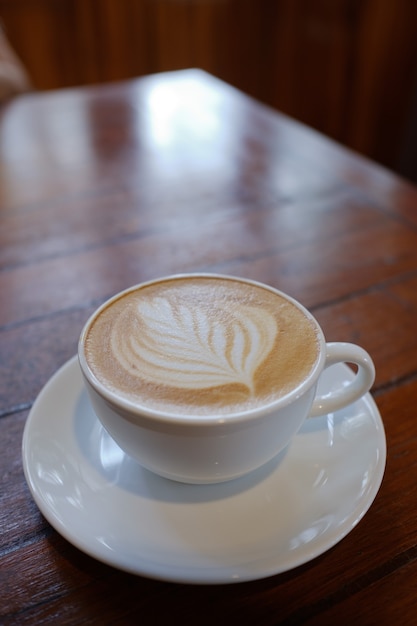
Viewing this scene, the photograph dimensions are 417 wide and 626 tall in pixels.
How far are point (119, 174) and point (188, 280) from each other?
18.7 inches

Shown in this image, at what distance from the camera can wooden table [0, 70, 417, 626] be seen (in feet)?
1.13

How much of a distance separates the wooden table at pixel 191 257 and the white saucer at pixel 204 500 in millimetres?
23

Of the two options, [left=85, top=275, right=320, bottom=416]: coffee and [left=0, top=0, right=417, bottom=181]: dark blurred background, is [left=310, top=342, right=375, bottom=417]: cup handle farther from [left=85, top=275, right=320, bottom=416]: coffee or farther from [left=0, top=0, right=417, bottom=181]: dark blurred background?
[left=0, top=0, right=417, bottom=181]: dark blurred background

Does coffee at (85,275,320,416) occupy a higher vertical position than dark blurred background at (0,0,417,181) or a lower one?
higher

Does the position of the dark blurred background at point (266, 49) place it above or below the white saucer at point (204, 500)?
below

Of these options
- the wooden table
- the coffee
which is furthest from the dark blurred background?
the coffee

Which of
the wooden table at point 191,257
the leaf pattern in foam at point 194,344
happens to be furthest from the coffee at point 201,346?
the wooden table at point 191,257

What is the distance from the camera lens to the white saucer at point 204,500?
0.34 meters

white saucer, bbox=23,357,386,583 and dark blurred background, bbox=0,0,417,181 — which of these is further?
dark blurred background, bbox=0,0,417,181

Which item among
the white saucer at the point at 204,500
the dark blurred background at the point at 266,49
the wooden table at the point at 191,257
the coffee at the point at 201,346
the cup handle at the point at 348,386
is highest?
the coffee at the point at 201,346

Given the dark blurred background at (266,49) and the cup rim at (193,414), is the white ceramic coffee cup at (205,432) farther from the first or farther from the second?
the dark blurred background at (266,49)

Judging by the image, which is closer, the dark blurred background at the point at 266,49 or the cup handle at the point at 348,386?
the cup handle at the point at 348,386

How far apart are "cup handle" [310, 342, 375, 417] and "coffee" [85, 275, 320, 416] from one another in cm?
2

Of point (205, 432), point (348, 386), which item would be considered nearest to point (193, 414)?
point (205, 432)
